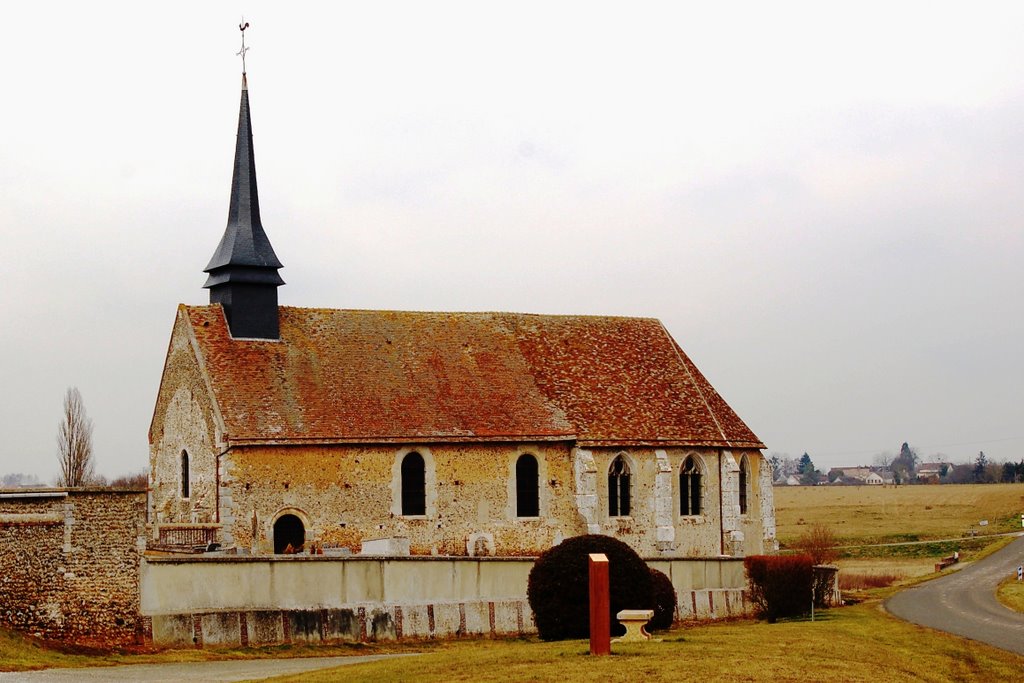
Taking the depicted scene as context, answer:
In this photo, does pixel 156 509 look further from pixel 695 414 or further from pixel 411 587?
pixel 695 414

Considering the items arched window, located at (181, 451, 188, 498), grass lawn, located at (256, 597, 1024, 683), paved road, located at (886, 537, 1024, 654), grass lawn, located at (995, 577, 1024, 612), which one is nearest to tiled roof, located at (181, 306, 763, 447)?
arched window, located at (181, 451, 188, 498)

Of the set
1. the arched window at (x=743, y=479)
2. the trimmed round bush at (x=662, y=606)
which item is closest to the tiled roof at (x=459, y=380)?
the arched window at (x=743, y=479)

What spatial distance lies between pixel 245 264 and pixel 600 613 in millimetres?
19657

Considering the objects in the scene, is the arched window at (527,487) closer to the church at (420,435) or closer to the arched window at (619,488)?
the church at (420,435)

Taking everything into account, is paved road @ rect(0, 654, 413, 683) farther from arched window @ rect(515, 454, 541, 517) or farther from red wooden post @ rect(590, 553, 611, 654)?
arched window @ rect(515, 454, 541, 517)

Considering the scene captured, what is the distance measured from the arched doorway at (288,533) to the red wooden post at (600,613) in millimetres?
15314

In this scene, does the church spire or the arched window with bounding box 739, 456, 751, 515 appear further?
the arched window with bounding box 739, 456, 751, 515

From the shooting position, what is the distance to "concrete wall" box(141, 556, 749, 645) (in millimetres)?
26344

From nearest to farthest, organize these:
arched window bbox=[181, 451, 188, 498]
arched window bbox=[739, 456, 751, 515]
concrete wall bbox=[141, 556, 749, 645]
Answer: concrete wall bbox=[141, 556, 749, 645] → arched window bbox=[181, 451, 188, 498] → arched window bbox=[739, 456, 751, 515]

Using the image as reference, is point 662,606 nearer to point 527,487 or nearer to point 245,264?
point 527,487

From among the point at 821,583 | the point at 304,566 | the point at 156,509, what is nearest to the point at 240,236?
the point at 156,509

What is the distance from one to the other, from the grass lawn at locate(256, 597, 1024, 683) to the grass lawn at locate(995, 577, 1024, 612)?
293 inches

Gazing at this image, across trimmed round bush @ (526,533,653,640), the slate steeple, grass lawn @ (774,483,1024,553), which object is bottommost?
grass lawn @ (774,483,1024,553)

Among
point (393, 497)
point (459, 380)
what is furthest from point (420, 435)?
point (459, 380)
